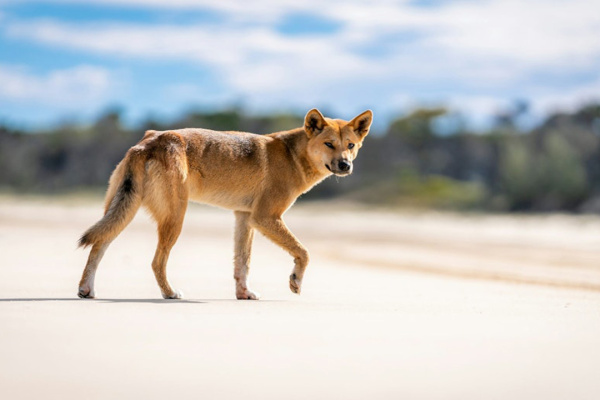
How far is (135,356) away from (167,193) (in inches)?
107

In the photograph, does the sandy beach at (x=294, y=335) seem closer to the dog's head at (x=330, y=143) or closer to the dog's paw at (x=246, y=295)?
the dog's paw at (x=246, y=295)

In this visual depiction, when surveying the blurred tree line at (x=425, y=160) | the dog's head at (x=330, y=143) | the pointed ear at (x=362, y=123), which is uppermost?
the pointed ear at (x=362, y=123)

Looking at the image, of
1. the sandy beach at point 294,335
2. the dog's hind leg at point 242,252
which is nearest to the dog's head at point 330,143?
the dog's hind leg at point 242,252

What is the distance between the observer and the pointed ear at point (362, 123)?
27.2 feet

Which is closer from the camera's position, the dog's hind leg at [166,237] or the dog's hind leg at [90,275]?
the dog's hind leg at [90,275]

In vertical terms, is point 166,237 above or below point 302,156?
below

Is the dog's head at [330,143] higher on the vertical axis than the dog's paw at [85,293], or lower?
higher

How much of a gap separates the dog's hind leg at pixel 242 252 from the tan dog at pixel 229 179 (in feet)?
0.03

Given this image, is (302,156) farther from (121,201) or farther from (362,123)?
(121,201)

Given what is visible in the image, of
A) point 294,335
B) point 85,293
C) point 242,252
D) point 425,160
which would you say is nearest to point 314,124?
point 242,252

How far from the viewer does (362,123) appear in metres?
8.40

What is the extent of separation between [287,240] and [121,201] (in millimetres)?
1637

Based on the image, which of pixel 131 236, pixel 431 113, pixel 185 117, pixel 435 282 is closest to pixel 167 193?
pixel 435 282

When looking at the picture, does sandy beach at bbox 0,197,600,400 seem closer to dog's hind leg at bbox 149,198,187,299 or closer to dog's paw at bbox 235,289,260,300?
dog's paw at bbox 235,289,260,300
